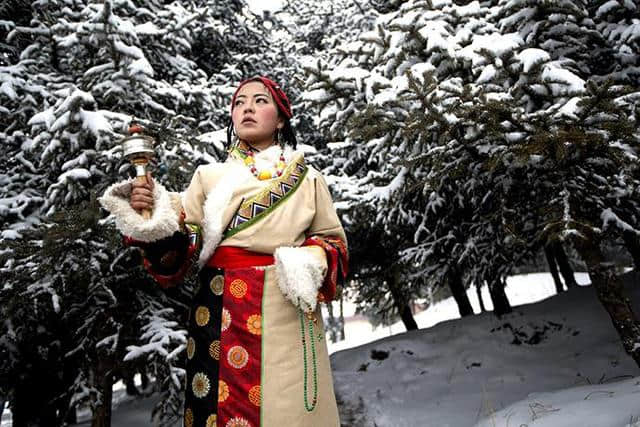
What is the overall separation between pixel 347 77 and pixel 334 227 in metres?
3.11

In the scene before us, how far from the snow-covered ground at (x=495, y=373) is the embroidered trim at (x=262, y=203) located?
2.88 m

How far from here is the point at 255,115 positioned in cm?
241

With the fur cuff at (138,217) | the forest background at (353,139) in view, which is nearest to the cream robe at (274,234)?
the fur cuff at (138,217)

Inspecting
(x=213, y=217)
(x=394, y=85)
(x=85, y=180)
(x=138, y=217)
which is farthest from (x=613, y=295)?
(x=85, y=180)

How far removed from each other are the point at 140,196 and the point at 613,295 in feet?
Answer: 13.5

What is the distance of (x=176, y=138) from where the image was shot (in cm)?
461

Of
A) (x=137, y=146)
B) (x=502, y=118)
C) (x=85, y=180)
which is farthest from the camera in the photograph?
(x=85, y=180)

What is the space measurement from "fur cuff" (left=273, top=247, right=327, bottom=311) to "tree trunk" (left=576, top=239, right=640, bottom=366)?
3.06 m

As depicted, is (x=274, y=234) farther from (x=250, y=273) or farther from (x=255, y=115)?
(x=255, y=115)

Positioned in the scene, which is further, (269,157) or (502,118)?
(502,118)

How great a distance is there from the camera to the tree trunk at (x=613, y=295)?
13.6ft

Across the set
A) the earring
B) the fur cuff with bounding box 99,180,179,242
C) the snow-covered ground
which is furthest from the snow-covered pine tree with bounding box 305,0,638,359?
the fur cuff with bounding box 99,180,179,242

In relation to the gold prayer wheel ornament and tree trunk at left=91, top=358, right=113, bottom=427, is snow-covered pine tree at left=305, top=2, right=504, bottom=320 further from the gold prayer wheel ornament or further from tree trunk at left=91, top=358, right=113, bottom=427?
tree trunk at left=91, top=358, right=113, bottom=427

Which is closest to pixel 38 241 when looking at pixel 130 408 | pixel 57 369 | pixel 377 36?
pixel 57 369
